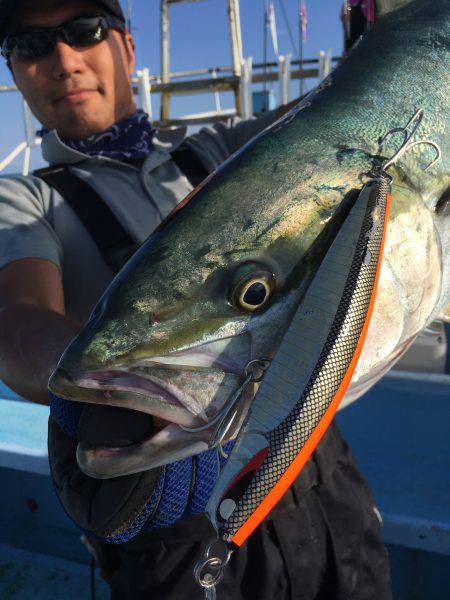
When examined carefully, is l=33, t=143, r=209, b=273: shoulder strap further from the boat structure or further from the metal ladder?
the metal ladder

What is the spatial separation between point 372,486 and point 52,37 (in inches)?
94.4

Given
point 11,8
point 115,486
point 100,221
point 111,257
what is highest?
point 11,8

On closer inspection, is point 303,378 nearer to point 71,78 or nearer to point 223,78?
point 71,78

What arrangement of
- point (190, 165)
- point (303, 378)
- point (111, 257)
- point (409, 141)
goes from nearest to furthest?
point (303, 378)
point (409, 141)
point (111, 257)
point (190, 165)

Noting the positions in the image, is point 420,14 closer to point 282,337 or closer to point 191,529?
point 282,337

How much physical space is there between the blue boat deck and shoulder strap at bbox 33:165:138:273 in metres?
1.28

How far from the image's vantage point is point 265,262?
3.27 feet

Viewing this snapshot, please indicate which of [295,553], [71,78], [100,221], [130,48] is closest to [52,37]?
[71,78]

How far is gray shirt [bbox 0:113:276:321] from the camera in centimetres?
161

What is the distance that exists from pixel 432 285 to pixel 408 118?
0.40 metres

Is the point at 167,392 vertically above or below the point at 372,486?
above

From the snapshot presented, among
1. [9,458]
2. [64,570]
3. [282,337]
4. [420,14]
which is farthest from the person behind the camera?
[64,570]

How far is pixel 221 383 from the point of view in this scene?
2.98ft

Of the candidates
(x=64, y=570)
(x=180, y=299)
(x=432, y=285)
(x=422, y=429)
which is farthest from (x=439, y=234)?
(x=64, y=570)
